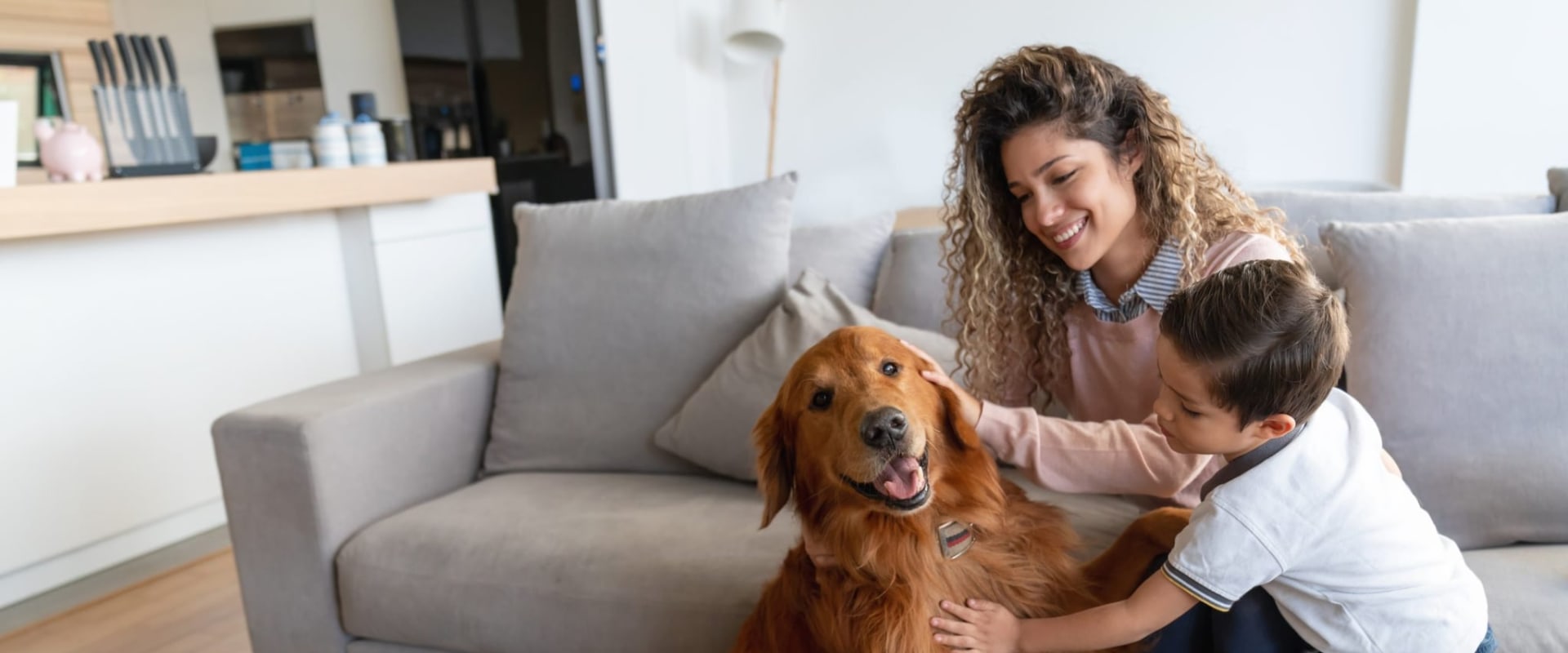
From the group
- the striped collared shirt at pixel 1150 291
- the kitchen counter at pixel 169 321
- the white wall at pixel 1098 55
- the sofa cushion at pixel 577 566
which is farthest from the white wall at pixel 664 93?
the striped collared shirt at pixel 1150 291

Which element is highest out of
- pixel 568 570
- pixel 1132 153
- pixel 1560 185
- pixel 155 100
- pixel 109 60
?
pixel 109 60

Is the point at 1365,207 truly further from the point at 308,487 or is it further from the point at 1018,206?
the point at 308,487

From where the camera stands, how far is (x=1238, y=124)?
389cm

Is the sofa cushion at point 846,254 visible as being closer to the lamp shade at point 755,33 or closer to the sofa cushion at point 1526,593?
the sofa cushion at point 1526,593

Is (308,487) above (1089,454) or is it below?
below

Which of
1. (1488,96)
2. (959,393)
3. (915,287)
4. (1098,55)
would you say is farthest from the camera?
(1098,55)

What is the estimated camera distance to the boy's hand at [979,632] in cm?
129

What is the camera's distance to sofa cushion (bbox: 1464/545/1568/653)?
4.33ft

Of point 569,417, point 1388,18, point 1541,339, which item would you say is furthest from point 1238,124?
point 569,417

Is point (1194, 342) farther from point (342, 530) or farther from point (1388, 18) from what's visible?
point (1388, 18)

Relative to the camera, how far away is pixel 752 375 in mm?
2057

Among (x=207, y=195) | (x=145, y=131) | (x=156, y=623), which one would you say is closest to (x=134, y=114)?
(x=145, y=131)

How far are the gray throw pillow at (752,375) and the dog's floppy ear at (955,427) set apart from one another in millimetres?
549

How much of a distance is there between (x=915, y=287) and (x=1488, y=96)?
7.77 feet
